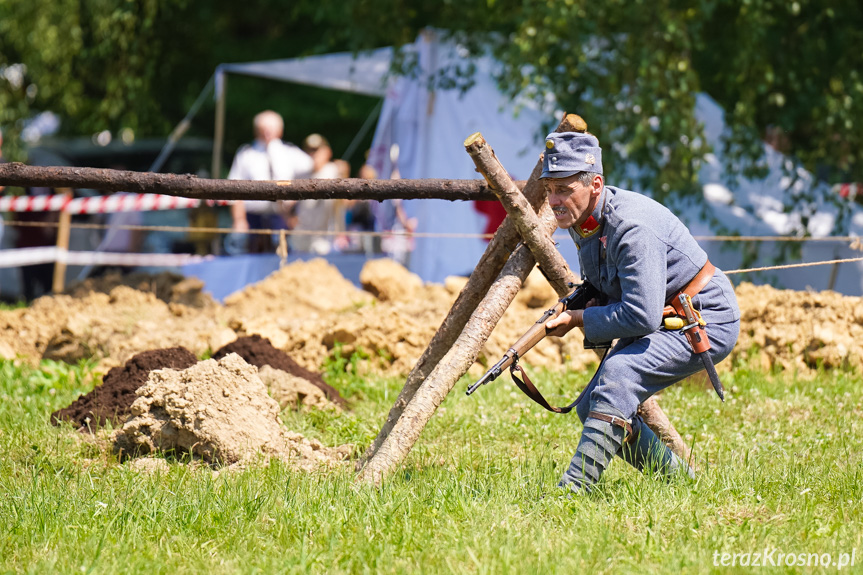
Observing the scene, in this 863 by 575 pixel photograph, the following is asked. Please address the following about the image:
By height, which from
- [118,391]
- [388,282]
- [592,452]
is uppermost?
[592,452]

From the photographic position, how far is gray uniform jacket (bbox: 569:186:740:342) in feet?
12.7

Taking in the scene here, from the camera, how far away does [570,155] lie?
13.0 ft

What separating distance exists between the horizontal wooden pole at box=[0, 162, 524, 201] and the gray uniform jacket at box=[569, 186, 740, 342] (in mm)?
752

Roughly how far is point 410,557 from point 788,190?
7.85m

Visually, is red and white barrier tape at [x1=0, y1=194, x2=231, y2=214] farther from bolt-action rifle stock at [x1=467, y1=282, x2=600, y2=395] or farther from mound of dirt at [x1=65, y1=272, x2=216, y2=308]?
bolt-action rifle stock at [x1=467, y1=282, x2=600, y2=395]

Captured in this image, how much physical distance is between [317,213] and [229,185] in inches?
304

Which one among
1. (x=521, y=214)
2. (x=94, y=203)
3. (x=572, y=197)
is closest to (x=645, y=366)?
(x=572, y=197)

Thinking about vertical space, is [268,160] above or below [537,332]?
below

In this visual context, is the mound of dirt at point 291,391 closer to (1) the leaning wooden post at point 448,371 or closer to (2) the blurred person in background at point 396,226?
(1) the leaning wooden post at point 448,371

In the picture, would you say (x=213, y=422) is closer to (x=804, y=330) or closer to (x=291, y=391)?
(x=291, y=391)

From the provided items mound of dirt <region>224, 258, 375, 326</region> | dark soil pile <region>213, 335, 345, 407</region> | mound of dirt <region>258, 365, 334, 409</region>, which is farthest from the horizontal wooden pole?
mound of dirt <region>224, 258, 375, 326</region>

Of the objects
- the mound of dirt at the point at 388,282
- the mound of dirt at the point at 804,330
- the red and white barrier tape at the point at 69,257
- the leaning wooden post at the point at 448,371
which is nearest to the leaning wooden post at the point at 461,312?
the leaning wooden post at the point at 448,371

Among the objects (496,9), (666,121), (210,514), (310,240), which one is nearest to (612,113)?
(666,121)

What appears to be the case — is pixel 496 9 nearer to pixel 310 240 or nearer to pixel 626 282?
pixel 310 240
